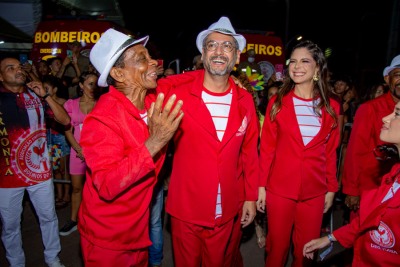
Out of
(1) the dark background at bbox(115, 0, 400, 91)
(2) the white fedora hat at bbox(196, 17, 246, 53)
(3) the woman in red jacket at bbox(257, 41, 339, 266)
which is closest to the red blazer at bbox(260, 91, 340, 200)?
(3) the woman in red jacket at bbox(257, 41, 339, 266)

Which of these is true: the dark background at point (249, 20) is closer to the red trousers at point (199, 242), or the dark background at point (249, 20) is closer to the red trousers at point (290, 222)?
the red trousers at point (290, 222)

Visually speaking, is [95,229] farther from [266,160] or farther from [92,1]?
[92,1]

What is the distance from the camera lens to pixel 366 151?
345cm

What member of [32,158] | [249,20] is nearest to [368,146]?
[32,158]

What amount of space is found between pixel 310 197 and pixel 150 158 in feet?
6.30

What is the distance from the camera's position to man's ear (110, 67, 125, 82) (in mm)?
2297

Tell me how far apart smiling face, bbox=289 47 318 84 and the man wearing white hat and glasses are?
0.81 meters

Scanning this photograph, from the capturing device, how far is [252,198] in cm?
307

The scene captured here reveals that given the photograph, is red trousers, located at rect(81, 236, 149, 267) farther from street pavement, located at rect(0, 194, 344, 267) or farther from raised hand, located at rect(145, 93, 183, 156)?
street pavement, located at rect(0, 194, 344, 267)

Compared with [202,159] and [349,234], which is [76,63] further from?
[349,234]

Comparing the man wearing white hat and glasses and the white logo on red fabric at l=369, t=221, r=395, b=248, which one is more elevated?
the man wearing white hat and glasses

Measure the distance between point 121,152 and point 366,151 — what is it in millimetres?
2727

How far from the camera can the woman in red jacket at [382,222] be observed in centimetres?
198

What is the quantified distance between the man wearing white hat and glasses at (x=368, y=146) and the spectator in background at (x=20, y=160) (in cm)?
339
